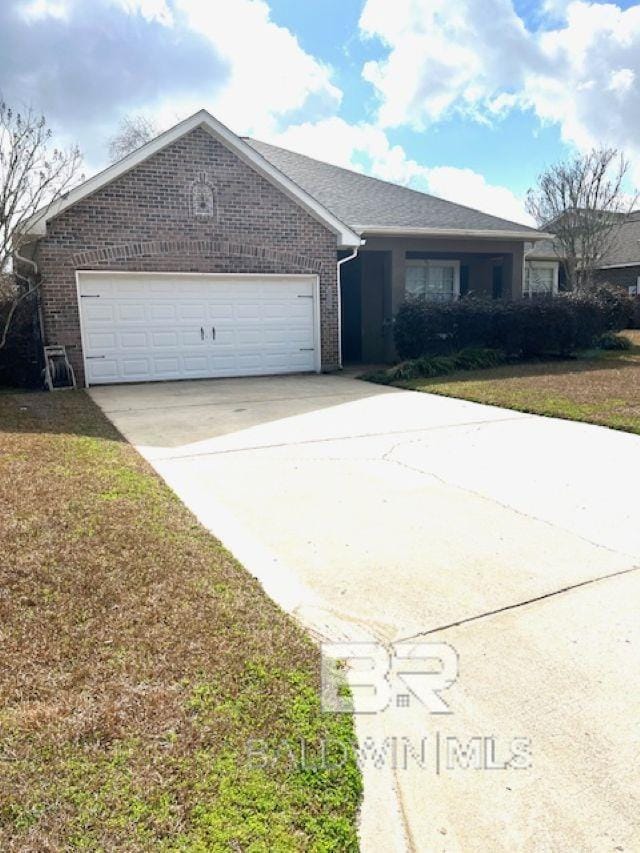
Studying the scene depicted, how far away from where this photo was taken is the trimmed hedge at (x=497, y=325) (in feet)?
48.2

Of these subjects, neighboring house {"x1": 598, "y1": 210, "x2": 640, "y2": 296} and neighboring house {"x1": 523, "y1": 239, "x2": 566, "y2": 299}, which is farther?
neighboring house {"x1": 598, "y1": 210, "x2": 640, "y2": 296}

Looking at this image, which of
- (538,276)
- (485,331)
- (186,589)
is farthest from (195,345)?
(538,276)

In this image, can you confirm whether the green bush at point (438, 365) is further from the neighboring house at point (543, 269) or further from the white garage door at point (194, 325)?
the neighboring house at point (543, 269)

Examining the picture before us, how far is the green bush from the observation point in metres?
13.0

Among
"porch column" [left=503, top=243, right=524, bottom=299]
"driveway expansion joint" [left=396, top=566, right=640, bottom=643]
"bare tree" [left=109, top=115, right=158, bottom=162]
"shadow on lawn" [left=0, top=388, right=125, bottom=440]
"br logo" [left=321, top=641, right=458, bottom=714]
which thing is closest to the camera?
"br logo" [left=321, top=641, right=458, bottom=714]

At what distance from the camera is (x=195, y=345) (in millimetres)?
13508

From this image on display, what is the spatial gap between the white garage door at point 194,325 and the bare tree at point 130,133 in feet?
68.6

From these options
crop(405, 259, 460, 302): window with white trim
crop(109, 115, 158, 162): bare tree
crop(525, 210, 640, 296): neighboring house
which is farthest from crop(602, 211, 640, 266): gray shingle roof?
crop(109, 115, 158, 162): bare tree

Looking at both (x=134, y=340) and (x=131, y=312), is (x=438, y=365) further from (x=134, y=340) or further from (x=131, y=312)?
(x=131, y=312)

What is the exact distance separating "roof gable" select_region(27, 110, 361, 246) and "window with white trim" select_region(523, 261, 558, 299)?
10108 millimetres

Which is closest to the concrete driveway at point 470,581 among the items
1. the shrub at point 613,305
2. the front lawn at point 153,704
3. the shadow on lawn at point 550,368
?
the front lawn at point 153,704

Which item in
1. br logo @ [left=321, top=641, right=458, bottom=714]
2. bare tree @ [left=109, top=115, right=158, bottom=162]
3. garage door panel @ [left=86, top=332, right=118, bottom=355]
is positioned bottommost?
br logo @ [left=321, top=641, right=458, bottom=714]

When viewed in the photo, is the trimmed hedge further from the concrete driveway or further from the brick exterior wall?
the concrete driveway

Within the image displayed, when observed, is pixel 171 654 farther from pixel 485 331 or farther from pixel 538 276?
pixel 538 276
